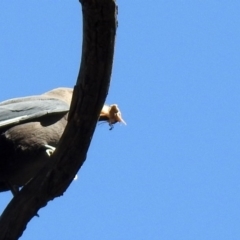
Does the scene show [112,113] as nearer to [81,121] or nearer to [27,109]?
[27,109]

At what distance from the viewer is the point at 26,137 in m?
6.26

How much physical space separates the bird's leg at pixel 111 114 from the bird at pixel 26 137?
1.78 ft

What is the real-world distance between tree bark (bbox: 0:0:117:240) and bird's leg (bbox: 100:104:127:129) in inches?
76.2

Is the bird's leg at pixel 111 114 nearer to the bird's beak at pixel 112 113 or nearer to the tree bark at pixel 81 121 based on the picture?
Result: the bird's beak at pixel 112 113

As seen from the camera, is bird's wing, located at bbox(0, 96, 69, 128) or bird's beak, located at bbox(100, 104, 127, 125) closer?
bird's wing, located at bbox(0, 96, 69, 128)

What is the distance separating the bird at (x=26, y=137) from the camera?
623 centimetres

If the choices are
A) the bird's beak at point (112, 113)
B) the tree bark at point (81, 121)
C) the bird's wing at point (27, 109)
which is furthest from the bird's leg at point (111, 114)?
the tree bark at point (81, 121)

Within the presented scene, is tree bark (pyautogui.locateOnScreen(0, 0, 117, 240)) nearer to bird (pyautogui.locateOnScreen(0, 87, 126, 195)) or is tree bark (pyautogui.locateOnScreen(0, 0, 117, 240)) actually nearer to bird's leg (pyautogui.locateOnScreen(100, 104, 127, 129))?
bird (pyautogui.locateOnScreen(0, 87, 126, 195))

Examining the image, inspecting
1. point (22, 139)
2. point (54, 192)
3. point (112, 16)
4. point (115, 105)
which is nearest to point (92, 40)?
point (112, 16)

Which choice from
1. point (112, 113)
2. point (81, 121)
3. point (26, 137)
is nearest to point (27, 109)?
point (26, 137)

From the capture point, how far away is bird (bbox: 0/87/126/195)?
6.23 meters

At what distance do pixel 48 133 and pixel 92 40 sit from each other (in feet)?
6.05

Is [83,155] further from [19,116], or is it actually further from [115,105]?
[115,105]

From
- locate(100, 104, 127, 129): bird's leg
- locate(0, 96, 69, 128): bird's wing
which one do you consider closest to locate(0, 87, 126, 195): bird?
locate(0, 96, 69, 128): bird's wing
